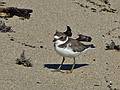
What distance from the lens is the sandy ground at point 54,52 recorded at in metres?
10.2

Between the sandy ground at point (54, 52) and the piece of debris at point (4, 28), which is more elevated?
the piece of debris at point (4, 28)

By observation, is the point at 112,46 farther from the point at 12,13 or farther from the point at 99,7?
the point at 99,7

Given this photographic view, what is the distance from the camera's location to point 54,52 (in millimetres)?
12094

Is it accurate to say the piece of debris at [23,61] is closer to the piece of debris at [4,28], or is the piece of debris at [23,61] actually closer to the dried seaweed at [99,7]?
the piece of debris at [4,28]

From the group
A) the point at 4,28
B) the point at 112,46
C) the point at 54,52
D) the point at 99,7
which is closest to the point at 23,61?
the point at 54,52

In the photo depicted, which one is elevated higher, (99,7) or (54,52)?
(99,7)

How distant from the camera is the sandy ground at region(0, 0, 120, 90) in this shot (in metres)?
10.2

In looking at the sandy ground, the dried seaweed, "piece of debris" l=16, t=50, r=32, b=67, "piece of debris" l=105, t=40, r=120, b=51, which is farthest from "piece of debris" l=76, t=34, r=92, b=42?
"piece of debris" l=16, t=50, r=32, b=67

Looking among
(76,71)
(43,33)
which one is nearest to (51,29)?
(43,33)

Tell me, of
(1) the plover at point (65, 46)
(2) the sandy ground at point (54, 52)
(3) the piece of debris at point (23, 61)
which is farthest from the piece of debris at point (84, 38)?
(3) the piece of debris at point (23, 61)

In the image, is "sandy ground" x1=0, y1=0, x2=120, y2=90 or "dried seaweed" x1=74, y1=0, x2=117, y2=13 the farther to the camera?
"dried seaweed" x1=74, y1=0, x2=117, y2=13

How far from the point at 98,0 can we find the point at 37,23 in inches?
136

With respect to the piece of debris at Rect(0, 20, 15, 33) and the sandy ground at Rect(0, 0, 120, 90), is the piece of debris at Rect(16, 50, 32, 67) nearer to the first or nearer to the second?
the sandy ground at Rect(0, 0, 120, 90)

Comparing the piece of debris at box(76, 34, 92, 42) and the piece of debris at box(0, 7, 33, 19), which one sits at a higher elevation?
the piece of debris at box(0, 7, 33, 19)
